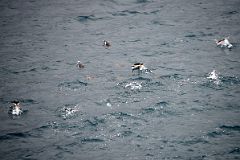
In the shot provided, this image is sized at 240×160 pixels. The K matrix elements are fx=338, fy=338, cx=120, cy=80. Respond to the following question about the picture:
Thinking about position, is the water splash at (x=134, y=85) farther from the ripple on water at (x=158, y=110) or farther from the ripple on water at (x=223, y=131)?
the ripple on water at (x=223, y=131)

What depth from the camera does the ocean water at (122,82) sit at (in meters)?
7.10

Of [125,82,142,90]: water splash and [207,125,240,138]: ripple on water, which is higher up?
[125,82,142,90]: water splash

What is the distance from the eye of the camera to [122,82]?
910cm

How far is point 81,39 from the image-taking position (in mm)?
11711

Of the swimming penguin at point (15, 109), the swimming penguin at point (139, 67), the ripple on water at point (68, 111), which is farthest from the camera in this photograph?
the swimming penguin at point (139, 67)

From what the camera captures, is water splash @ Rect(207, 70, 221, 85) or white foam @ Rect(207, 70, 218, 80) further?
white foam @ Rect(207, 70, 218, 80)

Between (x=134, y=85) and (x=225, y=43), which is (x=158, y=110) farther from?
(x=225, y=43)

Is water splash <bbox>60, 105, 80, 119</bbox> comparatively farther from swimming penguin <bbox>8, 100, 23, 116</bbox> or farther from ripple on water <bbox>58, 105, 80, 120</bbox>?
swimming penguin <bbox>8, 100, 23, 116</bbox>

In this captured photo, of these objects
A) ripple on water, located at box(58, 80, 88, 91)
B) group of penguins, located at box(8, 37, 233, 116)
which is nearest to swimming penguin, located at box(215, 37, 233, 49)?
group of penguins, located at box(8, 37, 233, 116)

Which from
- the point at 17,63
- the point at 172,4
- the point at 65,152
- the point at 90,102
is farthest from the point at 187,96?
the point at 172,4

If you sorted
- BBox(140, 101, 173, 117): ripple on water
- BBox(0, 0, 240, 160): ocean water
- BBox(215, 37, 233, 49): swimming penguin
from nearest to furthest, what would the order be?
BBox(0, 0, 240, 160): ocean water
BBox(140, 101, 173, 117): ripple on water
BBox(215, 37, 233, 49): swimming penguin

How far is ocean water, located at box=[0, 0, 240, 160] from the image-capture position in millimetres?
7098

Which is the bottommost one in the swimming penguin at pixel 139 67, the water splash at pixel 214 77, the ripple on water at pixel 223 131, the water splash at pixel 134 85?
the ripple on water at pixel 223 131

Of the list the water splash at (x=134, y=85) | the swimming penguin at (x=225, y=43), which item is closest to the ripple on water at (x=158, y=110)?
the water splash at (x=134, y=85)
